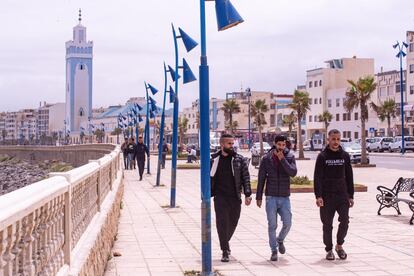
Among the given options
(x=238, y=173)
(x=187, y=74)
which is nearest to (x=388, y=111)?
(x=187, y=74)

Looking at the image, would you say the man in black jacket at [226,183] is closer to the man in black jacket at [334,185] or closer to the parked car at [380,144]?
the man in black jacket at [334,185]

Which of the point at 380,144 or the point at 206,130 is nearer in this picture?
the point at 206,130

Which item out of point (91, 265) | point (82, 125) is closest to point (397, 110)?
point (82, 125)

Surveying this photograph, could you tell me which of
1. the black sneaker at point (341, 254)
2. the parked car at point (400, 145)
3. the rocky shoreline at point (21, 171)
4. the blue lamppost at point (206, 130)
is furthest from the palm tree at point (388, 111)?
the blue lamppost at point (206, 130)

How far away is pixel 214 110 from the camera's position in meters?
128

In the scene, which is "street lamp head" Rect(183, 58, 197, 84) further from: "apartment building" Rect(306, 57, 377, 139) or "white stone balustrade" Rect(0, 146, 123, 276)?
"apartment building" Rect(306, 57, 377, 139)

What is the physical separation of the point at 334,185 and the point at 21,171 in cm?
6856

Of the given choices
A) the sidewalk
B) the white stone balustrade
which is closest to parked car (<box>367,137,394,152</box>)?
the sidewalk

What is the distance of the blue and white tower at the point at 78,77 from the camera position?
130 metres

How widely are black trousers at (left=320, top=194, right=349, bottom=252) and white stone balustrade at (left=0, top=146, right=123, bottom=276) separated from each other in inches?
144

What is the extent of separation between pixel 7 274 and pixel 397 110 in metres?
85.4

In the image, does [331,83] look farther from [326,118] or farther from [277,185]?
[277,185]

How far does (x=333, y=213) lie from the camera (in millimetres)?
8992

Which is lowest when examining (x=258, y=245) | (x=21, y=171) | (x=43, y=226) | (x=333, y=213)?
(x=21, y=171)
